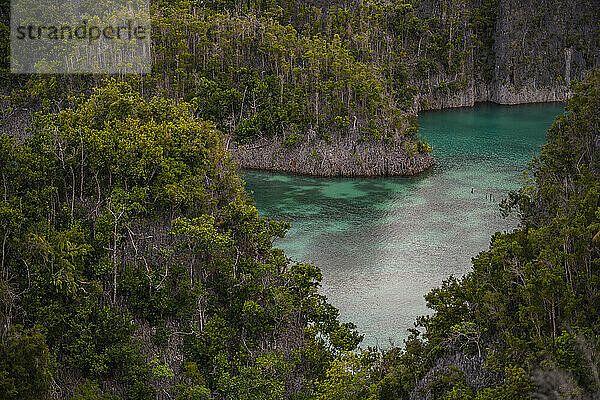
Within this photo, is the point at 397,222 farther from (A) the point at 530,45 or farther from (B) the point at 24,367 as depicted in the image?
(A) the point at 530,45

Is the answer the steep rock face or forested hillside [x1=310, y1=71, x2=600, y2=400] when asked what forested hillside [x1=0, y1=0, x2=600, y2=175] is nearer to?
the steep rock face

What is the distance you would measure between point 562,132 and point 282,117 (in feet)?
60.6

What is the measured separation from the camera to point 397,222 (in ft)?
107

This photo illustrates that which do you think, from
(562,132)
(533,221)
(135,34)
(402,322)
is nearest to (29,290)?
(402,322)

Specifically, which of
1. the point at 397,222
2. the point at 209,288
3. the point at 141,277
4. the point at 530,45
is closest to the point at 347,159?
the point at 397,222

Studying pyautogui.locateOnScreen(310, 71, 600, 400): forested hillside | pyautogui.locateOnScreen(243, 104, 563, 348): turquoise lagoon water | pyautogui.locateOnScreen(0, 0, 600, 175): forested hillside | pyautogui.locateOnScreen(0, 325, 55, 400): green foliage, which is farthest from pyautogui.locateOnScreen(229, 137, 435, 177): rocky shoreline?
pyautogui.locateOnScreen(0, 325, 55, 400): green foliage

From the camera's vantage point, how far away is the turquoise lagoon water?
25.0m

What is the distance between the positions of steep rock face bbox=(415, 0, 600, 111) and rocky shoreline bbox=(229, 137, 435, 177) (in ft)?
65.5

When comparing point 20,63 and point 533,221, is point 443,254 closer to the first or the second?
point 533,221

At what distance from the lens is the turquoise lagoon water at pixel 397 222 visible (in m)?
25.0

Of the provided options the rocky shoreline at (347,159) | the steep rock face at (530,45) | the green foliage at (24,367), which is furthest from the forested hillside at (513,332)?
the steep rock face at (530,45)

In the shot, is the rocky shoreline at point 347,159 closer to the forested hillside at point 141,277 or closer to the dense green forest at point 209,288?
the dense green forest at point 209,288

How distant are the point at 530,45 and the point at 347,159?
83.6ft

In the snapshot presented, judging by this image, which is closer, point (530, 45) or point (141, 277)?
point (141, 277)
